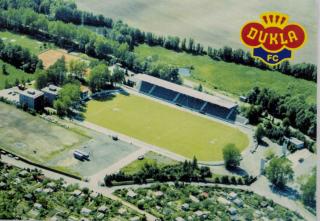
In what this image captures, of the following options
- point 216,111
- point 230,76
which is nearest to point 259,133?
point 216,111

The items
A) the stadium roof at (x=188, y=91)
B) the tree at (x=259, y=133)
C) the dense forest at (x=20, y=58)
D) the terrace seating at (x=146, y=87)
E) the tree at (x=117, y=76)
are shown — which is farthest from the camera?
the dense forest at (x=20, y=58)

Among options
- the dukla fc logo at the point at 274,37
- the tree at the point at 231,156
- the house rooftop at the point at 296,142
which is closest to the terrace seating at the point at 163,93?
the tree at the point at 231,156

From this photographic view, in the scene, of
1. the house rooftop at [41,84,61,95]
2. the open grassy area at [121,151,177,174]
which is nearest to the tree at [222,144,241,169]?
the open grassy area at [121,151,177,174]

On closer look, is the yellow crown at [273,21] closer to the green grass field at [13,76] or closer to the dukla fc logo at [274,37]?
the dukla fc logo at [274,37]

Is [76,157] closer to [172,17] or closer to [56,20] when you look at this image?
[172,17]

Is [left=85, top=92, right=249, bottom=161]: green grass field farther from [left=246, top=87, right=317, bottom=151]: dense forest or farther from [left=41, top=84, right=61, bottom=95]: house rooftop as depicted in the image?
[left=41, top=84, right=61, bottom=95]: house rooftop

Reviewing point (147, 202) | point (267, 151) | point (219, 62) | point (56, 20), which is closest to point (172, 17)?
point (219, 62)

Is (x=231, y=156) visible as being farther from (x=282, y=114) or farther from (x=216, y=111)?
(x=282, y=114)
